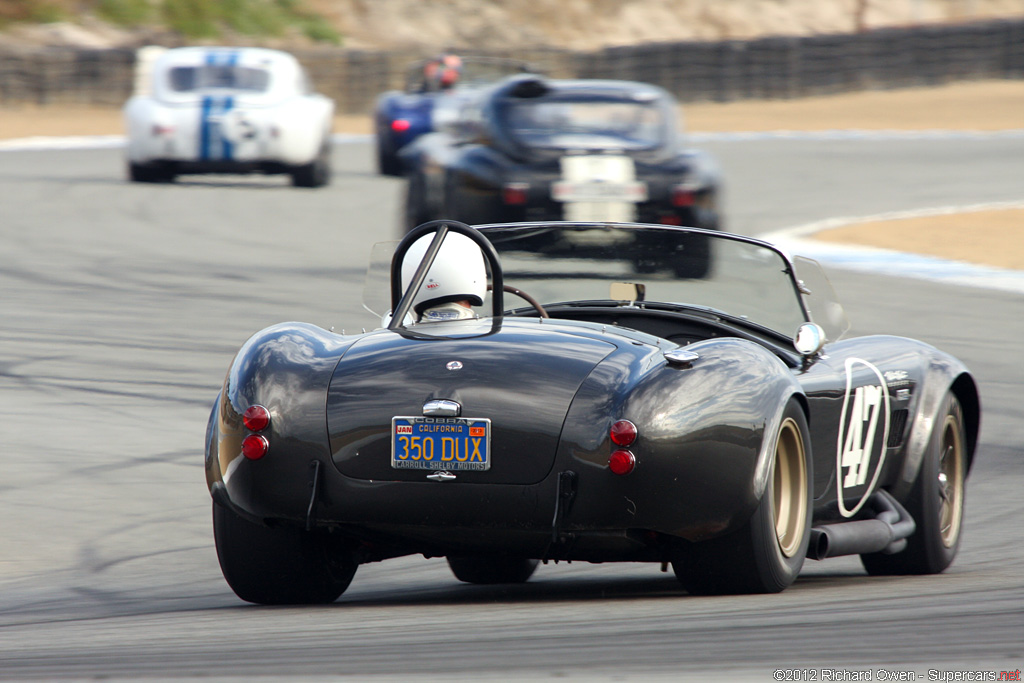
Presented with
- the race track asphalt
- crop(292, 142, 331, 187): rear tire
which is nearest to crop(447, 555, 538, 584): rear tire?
the race track asphalt

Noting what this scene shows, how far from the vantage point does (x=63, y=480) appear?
22.8 feet

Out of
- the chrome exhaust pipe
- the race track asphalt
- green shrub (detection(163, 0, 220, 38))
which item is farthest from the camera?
green shrub (detection(163, 0, 220, 38))

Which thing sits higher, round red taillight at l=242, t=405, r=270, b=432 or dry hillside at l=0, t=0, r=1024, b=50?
round red taillight at l=242, t=405, r=270, b=432

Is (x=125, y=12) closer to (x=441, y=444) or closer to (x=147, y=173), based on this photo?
(x=147, y=173)

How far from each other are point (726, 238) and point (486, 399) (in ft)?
5.22

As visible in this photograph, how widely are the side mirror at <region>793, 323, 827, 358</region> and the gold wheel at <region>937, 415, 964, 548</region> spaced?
0.82 m

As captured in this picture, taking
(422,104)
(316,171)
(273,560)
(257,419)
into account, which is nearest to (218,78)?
(316,171)

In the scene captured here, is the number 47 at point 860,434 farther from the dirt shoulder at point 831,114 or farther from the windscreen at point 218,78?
the dirt shoulder at point 831,114

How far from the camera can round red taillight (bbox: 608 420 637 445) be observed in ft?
14.5

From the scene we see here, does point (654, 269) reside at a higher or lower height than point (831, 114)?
higher

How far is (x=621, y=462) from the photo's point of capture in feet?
14.5

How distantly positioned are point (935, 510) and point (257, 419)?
2448mm

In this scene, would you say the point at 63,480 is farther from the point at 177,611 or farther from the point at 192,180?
the point at 192,180

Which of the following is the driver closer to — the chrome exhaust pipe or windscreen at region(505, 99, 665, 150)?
the chrome exhaust pipe
